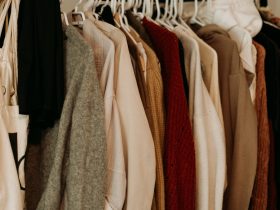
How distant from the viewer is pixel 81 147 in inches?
28.3

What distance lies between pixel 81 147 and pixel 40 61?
0.68ft

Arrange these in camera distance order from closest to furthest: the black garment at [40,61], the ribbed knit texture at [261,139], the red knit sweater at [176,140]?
the black garment at [40,61] → the red knit sweater at [176,140] → the ribbed knit texture at [261,139]

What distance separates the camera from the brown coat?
0.90 meters

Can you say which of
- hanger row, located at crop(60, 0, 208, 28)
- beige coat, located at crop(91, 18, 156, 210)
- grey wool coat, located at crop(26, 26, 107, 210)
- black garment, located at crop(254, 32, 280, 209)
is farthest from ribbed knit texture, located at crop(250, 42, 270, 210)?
grey wool coat, located at crop(26, 26, 107, 210)

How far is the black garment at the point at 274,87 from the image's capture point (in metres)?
0.95

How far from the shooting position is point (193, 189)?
85 cm

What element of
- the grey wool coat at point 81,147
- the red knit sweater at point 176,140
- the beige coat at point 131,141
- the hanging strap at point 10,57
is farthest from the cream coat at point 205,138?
the hanging strap at point 10,57

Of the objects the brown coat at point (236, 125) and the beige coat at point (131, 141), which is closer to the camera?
the beige coat at point (131, 141)

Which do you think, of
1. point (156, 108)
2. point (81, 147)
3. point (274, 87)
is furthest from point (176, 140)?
point (274, 87)

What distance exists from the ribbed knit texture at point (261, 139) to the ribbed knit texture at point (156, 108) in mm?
305

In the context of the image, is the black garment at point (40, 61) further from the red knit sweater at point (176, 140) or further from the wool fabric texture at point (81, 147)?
the red knit sweater at point (176, 140)

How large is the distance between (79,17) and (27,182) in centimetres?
44

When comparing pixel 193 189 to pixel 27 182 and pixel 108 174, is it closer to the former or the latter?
pixel 108 174

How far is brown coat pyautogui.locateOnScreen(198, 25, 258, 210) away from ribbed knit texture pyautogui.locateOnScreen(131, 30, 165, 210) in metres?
0.21
